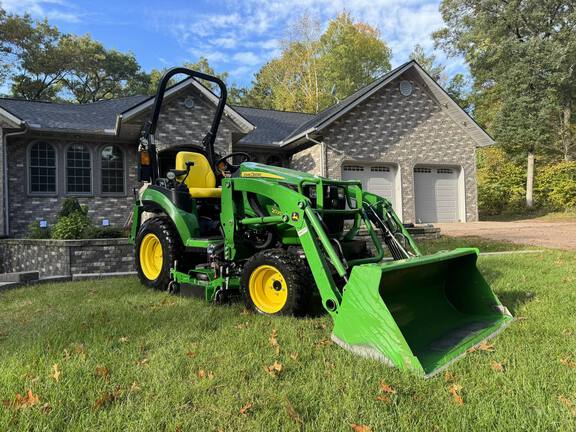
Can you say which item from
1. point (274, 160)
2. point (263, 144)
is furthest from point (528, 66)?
point (263, 144)

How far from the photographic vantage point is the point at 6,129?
11961 mm

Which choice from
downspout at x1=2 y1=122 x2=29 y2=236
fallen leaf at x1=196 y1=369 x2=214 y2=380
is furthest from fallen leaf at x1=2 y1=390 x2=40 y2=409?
downspout at x1=2 y1=122 x2=29 y2=236

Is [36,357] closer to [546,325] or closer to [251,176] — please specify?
[251,176]

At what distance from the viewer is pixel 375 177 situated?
619 inches

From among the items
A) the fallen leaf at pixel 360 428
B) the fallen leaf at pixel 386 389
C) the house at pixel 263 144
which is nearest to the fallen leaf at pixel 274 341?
the fallen leaf at pixel 386 389

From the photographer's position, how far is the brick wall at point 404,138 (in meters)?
15.0

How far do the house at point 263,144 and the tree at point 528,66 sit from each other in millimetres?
5776

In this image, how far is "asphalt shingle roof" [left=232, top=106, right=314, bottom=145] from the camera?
51.3ft

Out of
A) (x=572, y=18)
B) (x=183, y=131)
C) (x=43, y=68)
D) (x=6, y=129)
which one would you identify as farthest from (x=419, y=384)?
(x=43, y=68)

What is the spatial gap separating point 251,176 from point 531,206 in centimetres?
2073

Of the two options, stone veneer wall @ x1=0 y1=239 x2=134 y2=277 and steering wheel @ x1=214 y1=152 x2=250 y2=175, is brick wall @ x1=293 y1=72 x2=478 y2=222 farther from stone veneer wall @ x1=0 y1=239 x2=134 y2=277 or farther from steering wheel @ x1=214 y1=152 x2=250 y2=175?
steering wheel @ x1=214 y1=152 x2=250 y2=175

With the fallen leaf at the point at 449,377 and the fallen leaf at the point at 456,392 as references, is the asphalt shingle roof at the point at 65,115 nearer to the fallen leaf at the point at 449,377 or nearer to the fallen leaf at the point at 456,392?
the fallen leaf at the point at 449,377

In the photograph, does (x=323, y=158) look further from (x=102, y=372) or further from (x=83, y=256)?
(x=102, y=372)

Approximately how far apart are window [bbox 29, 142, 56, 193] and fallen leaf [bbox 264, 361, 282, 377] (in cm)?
1285
